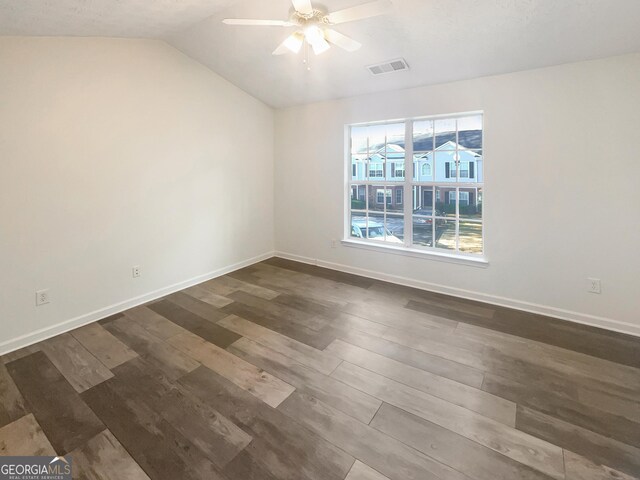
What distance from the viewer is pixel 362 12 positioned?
2.00 metres

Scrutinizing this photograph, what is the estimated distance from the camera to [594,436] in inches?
64.4

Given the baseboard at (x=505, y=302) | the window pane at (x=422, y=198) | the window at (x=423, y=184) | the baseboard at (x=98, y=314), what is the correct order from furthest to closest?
the window pane at (x=422, y=198)
the window at (x=423, y=184)
the baseboard at (x=505, y=302)
the baseboard at (x=98, y=314)

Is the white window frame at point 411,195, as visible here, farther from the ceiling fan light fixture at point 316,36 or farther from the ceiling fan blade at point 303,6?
the ceiling fan blade at point 303,6

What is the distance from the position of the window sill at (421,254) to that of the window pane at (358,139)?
1280 millimetres

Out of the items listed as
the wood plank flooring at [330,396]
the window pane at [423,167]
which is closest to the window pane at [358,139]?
the window pane at [423,167]

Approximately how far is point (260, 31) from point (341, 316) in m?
2.91

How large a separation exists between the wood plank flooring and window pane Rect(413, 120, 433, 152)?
6.34 ft

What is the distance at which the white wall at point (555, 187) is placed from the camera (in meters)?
2.59

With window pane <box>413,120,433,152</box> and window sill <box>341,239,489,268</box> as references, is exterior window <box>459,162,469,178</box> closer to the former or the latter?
window pane <box>413,120,433,152</box>

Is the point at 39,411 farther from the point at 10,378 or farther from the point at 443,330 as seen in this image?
the point at 443,330

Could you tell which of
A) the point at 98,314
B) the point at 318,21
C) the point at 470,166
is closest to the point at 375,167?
the point at 470,166

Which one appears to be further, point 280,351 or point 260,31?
point 260,31

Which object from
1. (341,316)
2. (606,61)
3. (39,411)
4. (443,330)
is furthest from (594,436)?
(39,411)

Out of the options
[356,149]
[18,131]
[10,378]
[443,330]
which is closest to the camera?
[10,378]
